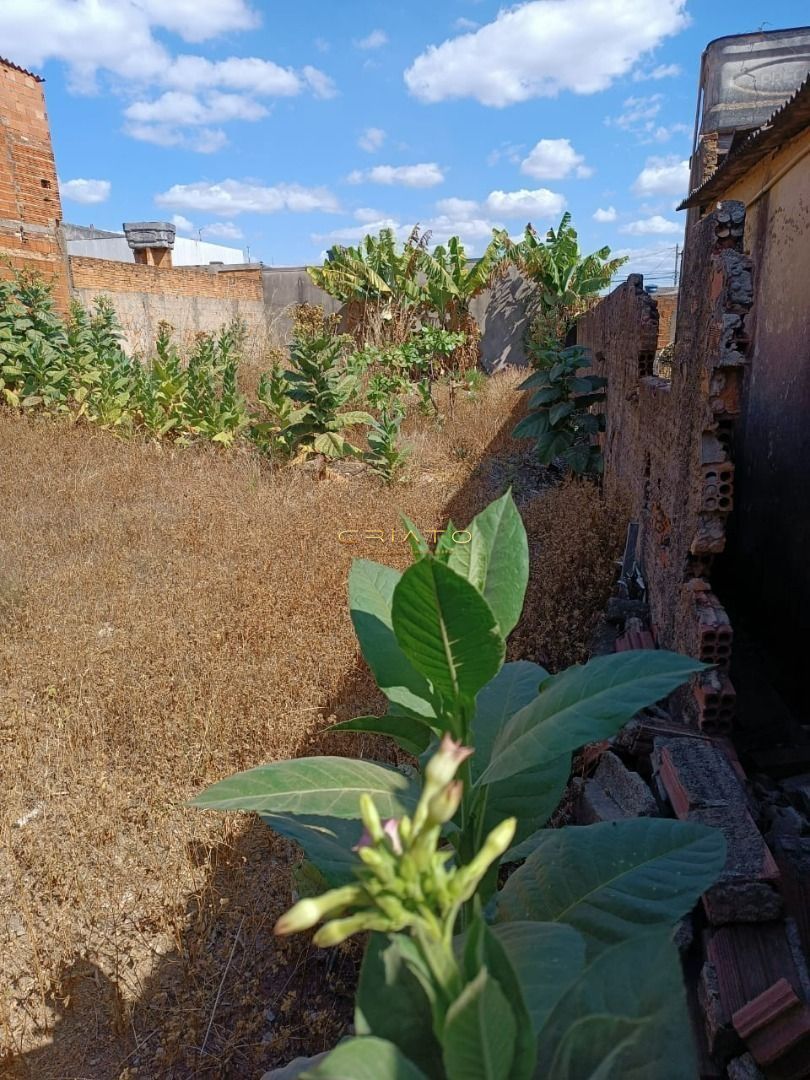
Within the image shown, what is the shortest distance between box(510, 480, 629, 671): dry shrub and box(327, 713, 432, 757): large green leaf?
2.40 m

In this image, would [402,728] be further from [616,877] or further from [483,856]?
[483,856]

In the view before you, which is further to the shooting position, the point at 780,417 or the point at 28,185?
the point at 28,185

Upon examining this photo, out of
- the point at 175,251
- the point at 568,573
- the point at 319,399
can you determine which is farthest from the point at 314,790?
the point at 175,251

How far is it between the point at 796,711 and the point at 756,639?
60cm

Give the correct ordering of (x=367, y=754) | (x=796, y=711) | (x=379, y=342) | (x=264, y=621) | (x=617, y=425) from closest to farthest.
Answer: (x=367, y=754) → (x=796, y=711) → (x=264, y=621) → (x=617, y=425) → (x=379, y=342)

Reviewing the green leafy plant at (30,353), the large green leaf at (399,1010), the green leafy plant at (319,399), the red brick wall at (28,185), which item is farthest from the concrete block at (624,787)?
the red brick wall at (28,185)

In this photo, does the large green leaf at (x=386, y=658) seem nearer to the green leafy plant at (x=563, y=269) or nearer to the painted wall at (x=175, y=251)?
the green leafy plant at (x=563, y=269)

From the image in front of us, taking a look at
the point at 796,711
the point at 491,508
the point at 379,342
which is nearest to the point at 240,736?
the point at 491,508

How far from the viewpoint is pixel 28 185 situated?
33.5ft

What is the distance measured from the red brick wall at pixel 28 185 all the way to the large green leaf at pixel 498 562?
10569 mm

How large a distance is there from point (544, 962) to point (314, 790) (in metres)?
0.37

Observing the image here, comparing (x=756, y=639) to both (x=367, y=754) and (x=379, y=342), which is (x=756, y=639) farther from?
(x=379, y=342)

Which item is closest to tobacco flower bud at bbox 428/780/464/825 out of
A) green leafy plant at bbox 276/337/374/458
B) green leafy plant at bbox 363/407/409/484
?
green leafy plant at bbox 363/407/409/484

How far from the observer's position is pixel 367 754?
9.75ft
